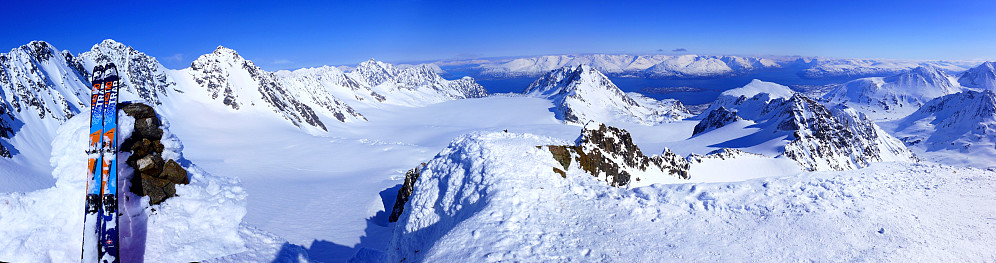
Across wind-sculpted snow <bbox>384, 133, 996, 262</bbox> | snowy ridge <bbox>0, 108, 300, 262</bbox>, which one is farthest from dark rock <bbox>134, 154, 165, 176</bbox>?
wind-sculpted snow <bbox>384, 133, 996, 262</bbox>

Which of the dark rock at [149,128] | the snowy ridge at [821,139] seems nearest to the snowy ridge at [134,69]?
the dark rock at [149,128]

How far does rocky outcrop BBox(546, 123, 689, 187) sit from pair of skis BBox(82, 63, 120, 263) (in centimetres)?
1562

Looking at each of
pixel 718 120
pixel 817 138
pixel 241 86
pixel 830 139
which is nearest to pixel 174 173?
pixel 817 138

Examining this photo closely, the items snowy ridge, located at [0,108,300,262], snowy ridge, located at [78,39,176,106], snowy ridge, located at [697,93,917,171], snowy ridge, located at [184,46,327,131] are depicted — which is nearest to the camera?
snowy ridge, located at [0,108,300,262]

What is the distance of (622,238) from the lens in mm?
11500

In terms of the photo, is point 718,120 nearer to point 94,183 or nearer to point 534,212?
point 534,212

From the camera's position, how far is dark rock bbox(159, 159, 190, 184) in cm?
1538

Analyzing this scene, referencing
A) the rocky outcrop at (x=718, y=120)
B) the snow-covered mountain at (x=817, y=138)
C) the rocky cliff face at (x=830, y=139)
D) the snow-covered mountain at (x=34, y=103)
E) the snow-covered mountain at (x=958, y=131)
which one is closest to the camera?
the snow-covered mountain at (x=34, y=103)

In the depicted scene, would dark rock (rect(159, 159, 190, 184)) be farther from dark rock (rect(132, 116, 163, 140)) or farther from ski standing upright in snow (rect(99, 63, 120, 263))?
ski standing upright in snow (rect(99, 63, 120, 263))

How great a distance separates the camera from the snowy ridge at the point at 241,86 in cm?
9250

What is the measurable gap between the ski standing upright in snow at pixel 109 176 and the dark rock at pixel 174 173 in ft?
7.09

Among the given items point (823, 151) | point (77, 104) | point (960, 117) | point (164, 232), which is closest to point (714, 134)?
point (823, 151)

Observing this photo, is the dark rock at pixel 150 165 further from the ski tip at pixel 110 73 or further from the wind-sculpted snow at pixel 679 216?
the wind-sculpted snow at pixel 679 216

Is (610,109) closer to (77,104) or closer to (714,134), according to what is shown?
(714,134)
